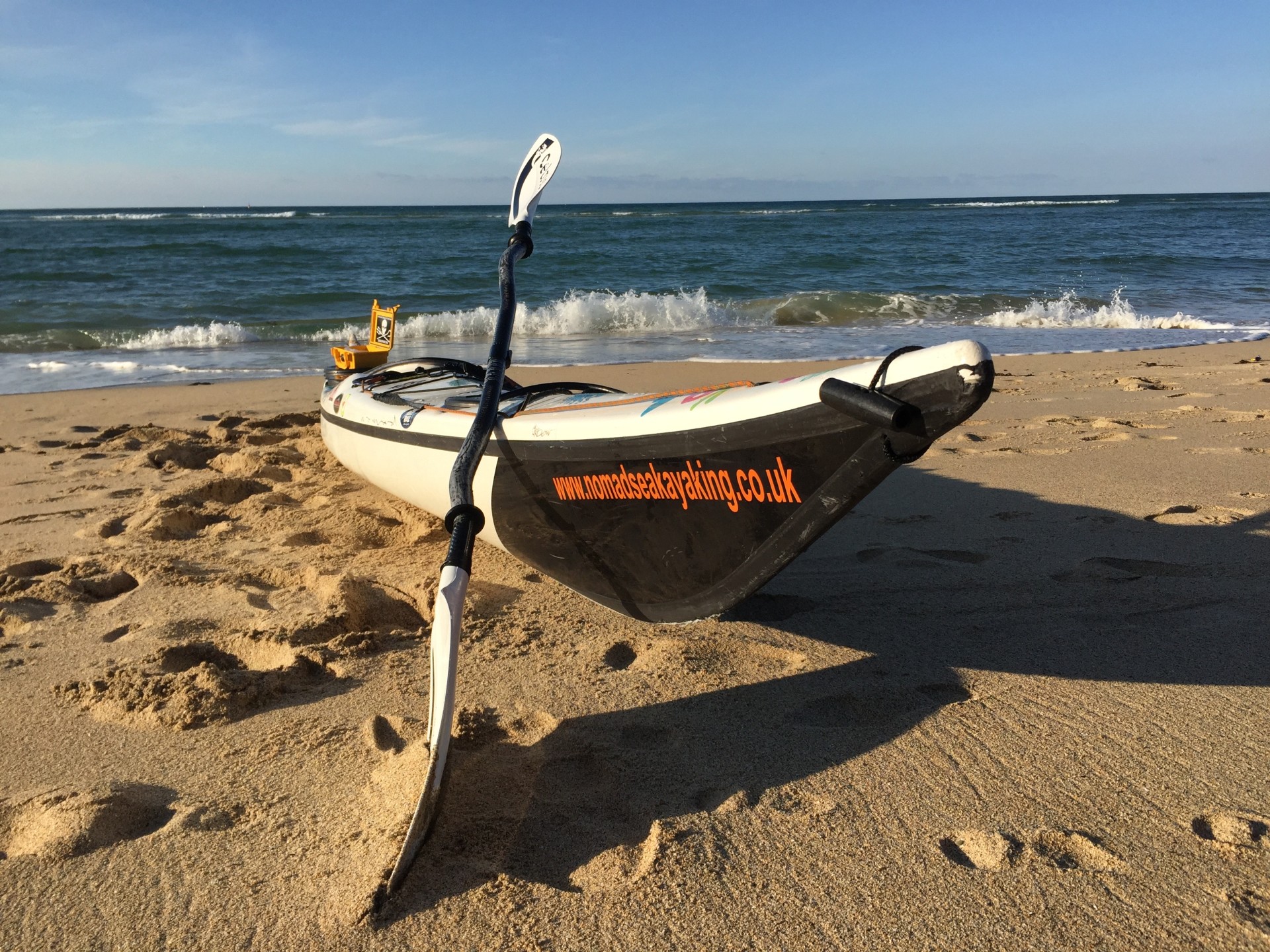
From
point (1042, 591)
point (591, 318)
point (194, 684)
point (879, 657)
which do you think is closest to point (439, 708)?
point (194, 684)

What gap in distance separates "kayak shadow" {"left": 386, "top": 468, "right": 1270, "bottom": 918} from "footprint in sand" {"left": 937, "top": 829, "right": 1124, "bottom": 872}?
0.37 metres

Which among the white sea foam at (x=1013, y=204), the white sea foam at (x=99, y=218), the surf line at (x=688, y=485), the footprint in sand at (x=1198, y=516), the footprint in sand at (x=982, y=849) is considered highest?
the white sea foam at (x=1013, y=204)

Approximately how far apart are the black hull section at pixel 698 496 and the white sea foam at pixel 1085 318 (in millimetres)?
10251

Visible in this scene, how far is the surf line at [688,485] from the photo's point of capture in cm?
222

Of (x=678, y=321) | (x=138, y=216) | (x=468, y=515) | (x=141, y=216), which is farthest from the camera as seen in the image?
(x=138, y=216)

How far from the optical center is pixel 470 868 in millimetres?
1886

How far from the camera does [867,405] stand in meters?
1.86

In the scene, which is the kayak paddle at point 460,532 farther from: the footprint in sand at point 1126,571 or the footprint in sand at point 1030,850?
the footprint in sand at point 1126,571

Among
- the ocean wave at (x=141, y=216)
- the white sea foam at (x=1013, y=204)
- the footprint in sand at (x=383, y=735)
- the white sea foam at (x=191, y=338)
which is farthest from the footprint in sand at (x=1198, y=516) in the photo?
the white sea foam at (x=1013, y=204)

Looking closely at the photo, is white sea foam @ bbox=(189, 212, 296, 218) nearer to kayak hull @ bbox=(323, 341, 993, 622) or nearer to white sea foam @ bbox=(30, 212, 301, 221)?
white sea foam @ bbox=(30, 212, 301, 221)

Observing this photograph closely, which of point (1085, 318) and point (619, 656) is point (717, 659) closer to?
point (619, 656)

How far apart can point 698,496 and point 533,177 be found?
2.32m

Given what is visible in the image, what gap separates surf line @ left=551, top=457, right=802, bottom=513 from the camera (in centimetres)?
222

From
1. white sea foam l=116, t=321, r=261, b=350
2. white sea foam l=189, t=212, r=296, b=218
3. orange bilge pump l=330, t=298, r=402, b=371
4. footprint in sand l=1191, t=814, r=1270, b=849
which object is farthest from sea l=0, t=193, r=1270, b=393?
white sea foam l=189, t=212, r=296, b=218
